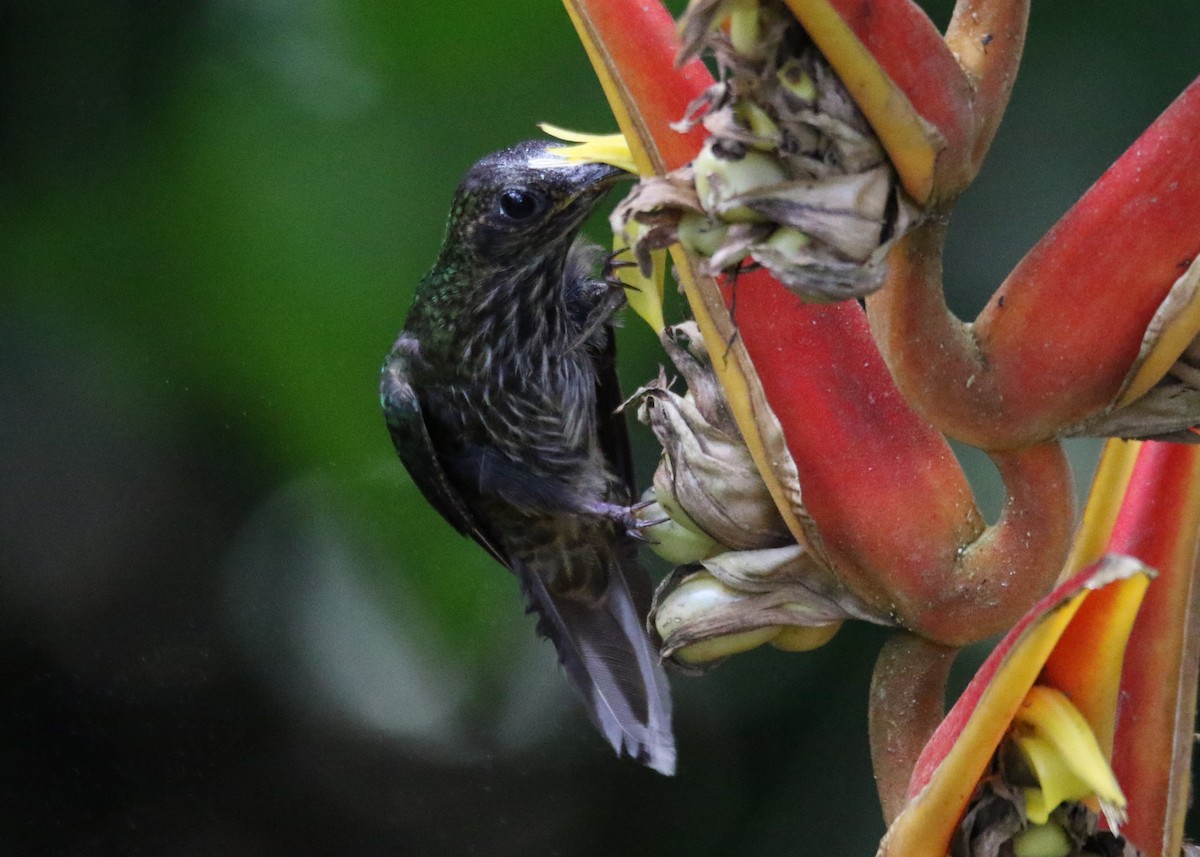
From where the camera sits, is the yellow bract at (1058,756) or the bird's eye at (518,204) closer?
the yellow bract at (1058,756)

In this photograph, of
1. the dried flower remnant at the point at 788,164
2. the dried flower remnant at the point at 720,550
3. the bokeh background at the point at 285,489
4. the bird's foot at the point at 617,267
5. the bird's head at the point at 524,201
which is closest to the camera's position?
the dried flower remnant at the point at 788,164

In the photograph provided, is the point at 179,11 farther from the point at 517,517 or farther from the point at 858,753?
the point at 858,753

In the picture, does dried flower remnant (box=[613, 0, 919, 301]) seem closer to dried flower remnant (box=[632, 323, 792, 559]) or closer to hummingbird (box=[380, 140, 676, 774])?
dried flower remnant (box=[632, 323, 792, 559])

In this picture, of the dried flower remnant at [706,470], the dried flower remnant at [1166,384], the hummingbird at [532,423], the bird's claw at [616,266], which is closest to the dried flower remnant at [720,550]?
the dried flower remnant at [706,470]

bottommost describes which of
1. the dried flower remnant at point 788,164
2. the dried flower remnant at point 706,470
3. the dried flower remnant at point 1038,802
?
the dried flower remnant at point 1038,802

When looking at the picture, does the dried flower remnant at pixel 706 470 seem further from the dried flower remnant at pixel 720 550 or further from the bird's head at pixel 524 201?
the bird's head at pixel 524 201

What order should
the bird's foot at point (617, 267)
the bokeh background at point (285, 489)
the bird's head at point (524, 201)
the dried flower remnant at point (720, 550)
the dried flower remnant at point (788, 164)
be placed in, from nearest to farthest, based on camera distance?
the dried flower remnant at point (788, 164)
the dried flower remnant at point (720, 550)
the bird's foot at point (617, 267)
the bird's head at point (524, 201)
the bokeh background at point (285, 489)

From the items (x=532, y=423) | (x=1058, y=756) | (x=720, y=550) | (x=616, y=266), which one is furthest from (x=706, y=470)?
(x=532, y=423)
